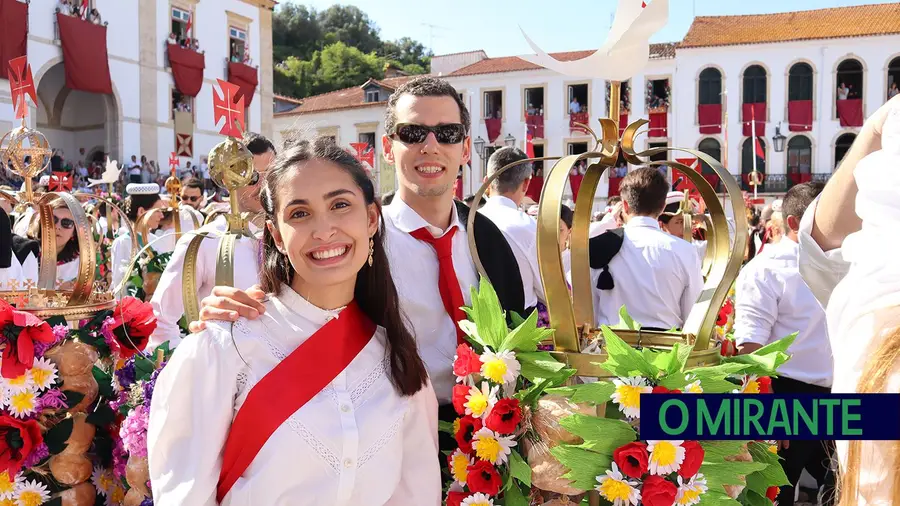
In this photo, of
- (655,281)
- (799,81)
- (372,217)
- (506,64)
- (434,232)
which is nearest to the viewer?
(372,217)

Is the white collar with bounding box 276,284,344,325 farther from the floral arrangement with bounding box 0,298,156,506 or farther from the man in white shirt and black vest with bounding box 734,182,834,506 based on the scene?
the man in white shirt and black vest with bounding box 734,182,834,506

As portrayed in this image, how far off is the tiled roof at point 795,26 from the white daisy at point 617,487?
98.9 ft

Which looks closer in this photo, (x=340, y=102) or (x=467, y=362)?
(x=467, y=362)

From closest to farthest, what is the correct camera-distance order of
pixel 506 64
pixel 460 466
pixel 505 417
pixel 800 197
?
pixel 505 417
pixel 460 466
pixel 800 197
pixel 506 64

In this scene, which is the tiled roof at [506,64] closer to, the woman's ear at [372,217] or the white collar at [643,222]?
the white collar at [643,222]

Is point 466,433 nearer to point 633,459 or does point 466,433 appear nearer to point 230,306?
point 633,459

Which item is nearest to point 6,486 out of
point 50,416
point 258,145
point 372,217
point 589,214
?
point 50,416

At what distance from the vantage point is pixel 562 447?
153 cm

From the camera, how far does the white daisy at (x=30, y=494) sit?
7.94 ft

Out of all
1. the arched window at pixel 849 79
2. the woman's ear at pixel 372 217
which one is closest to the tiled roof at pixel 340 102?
the arched window at pixel 849 79

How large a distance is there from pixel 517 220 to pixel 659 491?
7.90 ft

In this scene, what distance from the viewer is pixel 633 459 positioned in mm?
1494

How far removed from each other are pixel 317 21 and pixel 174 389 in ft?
190

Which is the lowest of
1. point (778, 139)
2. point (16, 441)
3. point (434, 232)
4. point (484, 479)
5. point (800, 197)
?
point (16, 441)
